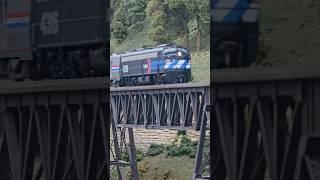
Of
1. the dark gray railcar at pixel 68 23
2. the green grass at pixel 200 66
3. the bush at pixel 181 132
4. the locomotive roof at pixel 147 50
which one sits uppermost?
the dark gray railcar at pixel 68 23

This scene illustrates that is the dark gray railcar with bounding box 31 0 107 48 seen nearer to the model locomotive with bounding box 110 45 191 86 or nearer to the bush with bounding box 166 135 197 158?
the model locomotive with bounding box 110 45 191 86

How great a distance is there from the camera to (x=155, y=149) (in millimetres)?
1547

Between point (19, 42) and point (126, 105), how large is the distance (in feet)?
1.69

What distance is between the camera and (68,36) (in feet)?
5.44

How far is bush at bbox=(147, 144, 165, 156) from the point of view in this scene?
1529 millimetres

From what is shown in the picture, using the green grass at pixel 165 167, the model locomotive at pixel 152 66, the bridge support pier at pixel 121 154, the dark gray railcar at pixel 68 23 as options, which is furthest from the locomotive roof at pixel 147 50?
the green grass at pixel 165 167

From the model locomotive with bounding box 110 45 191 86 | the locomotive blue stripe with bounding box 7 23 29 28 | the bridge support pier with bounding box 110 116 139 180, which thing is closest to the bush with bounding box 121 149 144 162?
the bridge support pier with bounding box 110 116 139 180

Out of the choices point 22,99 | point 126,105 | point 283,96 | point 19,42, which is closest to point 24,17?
point 19,42

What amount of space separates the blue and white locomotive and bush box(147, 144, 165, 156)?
0.36m

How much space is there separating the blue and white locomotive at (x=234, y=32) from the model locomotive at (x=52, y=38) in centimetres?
42

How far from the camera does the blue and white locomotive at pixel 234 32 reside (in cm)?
138

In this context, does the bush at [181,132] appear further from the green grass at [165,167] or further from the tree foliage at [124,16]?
the tree foliage at [124,16]

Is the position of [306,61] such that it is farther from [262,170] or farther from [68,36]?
[68,36]

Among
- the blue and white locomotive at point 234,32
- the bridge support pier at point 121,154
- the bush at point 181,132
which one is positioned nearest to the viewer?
the blue and white locomotive at point 234,32
